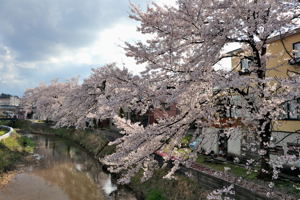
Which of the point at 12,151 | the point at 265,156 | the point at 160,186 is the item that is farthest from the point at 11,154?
the point at 265,156

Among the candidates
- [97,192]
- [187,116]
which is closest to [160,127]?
[187,116]

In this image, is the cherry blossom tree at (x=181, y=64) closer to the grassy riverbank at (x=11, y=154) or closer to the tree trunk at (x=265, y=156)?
the tree trunk at (x=265, y=156)

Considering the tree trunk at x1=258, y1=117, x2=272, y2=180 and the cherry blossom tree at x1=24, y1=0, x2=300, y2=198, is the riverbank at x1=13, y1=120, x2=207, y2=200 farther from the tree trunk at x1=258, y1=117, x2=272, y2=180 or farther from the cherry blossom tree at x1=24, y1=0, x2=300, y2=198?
the cherry blossom tree at x1=24, y1=0, x2=300, y2=198

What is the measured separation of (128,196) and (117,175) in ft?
14.1

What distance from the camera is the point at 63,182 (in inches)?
696

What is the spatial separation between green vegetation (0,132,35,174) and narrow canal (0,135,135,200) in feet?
4.76

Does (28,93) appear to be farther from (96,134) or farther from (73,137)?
(96,134)

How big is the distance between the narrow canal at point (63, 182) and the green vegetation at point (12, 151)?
1450mm

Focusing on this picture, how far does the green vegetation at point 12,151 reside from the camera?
20844mm

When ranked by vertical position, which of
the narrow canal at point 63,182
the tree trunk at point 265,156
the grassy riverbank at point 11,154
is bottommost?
the narrow canal at point 63,182

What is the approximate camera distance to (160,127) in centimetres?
491

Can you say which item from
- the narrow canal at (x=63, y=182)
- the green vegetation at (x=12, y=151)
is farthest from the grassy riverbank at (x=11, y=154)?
the narrow canal at (x=63, y=182)

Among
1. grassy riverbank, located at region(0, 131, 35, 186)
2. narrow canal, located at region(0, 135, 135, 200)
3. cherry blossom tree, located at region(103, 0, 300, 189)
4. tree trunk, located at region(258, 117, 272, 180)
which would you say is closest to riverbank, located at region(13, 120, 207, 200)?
narrow canal, located at region(0, 135, 135, 200)

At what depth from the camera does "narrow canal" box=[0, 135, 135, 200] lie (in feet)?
48.9
